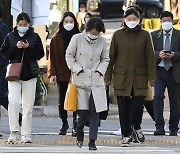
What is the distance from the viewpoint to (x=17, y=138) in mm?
12750

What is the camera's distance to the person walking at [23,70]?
12.3 meters

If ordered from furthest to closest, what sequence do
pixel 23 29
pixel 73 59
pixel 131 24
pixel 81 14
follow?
pixel 81 14
pixel 23 29
pixel 131 24
pixel 73 59

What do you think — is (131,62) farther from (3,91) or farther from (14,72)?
(3,91)

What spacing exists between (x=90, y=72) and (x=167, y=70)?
7.21 feet

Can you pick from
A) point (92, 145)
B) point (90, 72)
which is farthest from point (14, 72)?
point (92, 145)

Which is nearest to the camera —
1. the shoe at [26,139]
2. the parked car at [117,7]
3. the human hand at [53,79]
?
the shoe at [26,139]

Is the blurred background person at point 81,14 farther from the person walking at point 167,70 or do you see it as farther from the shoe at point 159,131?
the shoe at point 159,131

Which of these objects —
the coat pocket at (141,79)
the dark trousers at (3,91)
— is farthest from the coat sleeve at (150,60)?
the dark trousers at (3,91)

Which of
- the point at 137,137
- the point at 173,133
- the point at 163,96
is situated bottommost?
the point at 173,133

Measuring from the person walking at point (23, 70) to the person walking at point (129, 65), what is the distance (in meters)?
1.05

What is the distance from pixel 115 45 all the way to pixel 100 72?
2.67 feet

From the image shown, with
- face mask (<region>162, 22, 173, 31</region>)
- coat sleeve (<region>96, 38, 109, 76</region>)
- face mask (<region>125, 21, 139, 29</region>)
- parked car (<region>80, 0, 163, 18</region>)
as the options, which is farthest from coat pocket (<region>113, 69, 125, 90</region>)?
parked car (<region>80, 0, 163, 18</region>)

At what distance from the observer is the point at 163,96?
13.7m

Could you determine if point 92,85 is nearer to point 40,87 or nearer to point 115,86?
point 115,86
